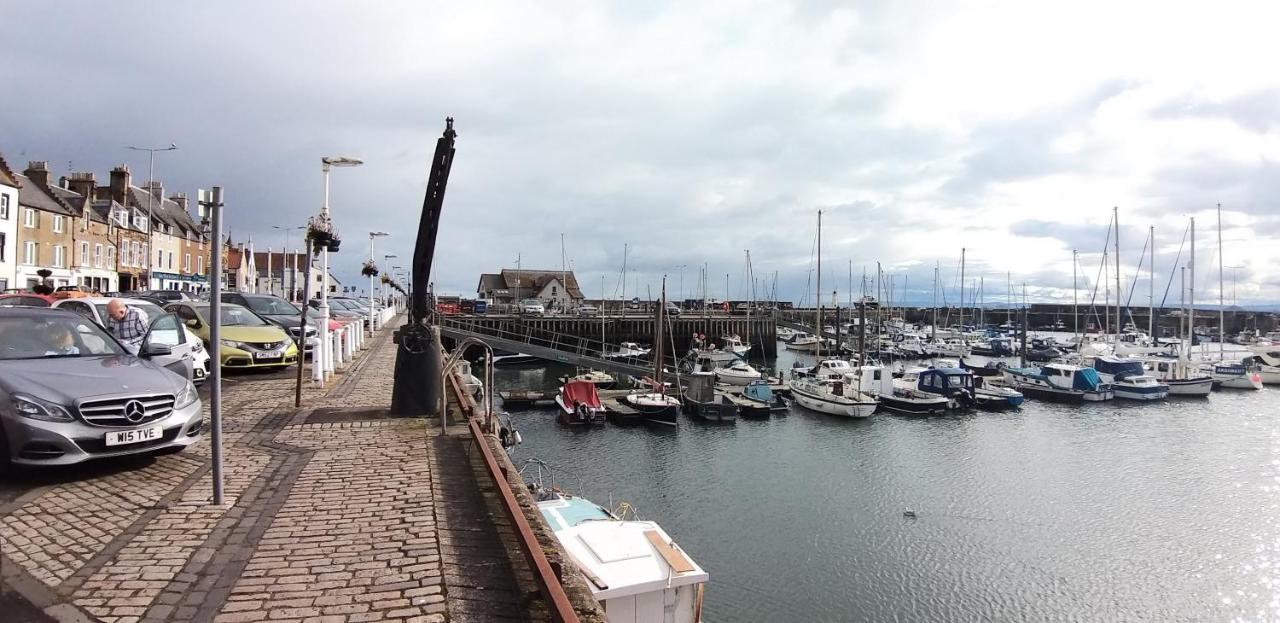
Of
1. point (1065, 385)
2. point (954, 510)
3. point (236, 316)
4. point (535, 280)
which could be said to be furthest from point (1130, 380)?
point (535, 280)

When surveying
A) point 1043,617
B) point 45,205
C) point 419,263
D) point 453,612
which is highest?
point 45,205

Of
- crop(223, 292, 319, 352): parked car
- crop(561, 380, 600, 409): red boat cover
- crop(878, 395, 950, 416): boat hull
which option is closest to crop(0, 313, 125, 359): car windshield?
crop(223, 292, 319, 352): parked car

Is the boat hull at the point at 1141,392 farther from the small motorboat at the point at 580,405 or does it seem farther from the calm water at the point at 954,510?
the small motorboat at the point at 580,405

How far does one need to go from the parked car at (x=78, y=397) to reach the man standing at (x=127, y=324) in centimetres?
253

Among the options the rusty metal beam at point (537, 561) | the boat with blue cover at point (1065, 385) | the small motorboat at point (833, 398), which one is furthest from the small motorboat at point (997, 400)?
the rusty metal beam at point (537, 561)

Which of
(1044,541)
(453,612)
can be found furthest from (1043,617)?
(453,612)

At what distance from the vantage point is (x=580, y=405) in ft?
106

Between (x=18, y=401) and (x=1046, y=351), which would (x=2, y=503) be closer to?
(x=18, y=401)

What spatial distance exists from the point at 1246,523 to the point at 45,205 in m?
55.4

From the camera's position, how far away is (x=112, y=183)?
44.1 meters

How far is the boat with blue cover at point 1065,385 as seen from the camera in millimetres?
43156

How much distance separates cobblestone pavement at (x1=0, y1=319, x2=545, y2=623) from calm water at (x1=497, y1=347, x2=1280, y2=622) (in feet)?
33.7

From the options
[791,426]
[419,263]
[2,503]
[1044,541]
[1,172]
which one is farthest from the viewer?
[791,426]

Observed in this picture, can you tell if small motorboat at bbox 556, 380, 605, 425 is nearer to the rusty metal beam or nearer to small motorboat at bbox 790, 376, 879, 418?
small motorboat at bbox 790, 376, 879, 418
